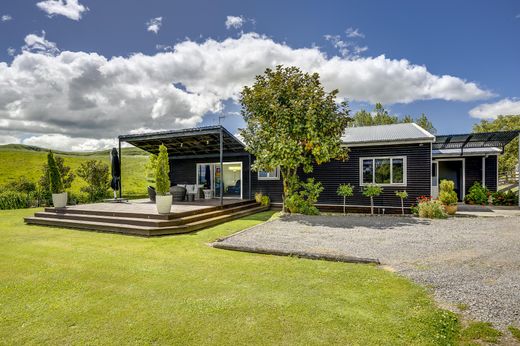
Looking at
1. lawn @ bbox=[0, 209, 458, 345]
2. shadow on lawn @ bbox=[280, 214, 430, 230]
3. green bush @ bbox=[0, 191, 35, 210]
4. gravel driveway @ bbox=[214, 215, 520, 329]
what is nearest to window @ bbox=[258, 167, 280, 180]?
shadow on lawn @ bbox=[280, 214, 430, 230]

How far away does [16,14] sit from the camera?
957 cm

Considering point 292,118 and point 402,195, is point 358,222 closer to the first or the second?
point 402,195

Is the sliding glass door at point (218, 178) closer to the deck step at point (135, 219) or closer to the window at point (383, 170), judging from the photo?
the deck step at point (135, 219)

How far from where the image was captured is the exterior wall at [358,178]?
1061 cm

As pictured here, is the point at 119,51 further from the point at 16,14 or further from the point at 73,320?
the point at 73,320

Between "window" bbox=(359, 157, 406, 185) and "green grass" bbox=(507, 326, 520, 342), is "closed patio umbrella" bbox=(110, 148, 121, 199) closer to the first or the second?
"window" bbox=(359, 157, 406, 185)

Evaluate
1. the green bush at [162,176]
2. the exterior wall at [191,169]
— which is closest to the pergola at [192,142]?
the exterior wall at [191,169]

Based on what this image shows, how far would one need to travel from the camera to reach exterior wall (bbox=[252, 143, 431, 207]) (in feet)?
34.8

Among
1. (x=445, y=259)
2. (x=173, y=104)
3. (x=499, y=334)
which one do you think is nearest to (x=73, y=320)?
(x=499, y=334)

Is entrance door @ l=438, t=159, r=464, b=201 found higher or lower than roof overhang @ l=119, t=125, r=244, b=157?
lower

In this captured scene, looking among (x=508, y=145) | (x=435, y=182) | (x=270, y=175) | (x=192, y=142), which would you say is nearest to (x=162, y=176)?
(x=192, y=142)

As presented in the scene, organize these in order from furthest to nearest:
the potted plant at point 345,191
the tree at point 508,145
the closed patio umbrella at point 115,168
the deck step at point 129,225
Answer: the tree at point 508,145, the closed patio umbrella at point 115,168, the potted plant at point 345,191, the deck step at point 129,225

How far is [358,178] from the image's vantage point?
11672mm

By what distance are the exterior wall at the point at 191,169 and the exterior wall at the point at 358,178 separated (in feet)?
4.60
